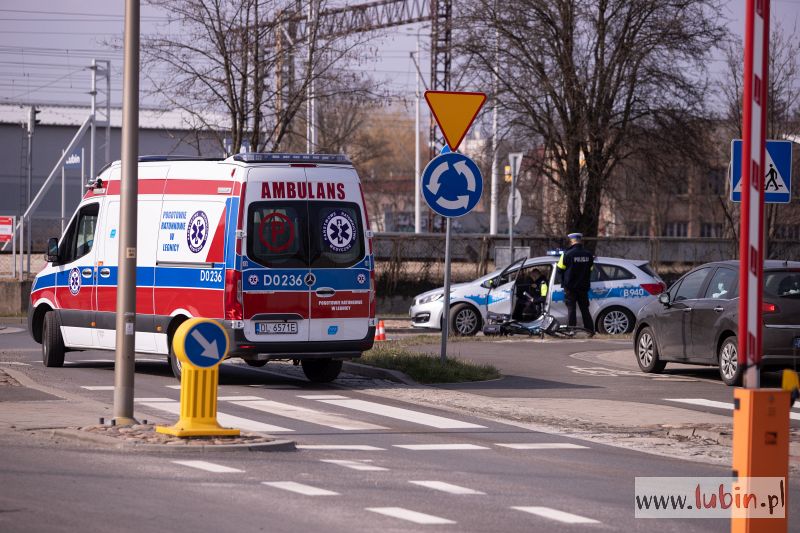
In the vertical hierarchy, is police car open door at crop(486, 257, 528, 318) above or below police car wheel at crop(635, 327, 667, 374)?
above

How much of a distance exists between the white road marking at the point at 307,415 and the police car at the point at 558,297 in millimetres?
11388

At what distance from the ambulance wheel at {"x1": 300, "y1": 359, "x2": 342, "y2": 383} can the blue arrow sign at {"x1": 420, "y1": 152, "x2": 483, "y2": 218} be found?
234 cm

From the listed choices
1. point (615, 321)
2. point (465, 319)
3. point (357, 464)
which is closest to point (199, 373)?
point (357, 464)

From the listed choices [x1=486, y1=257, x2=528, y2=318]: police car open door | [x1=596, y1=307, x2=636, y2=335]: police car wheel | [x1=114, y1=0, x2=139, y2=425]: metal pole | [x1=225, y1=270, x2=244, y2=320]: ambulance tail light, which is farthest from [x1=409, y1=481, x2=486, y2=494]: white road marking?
[x1=596, y1=307, x2=636, y2=335]: police car wheel

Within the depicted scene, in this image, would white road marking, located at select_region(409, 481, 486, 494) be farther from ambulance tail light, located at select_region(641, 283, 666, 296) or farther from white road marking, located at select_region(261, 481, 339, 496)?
ambulance tail light, located at select_region(641, 283, 666, 296)

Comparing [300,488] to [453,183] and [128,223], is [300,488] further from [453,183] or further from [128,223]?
[453,183]

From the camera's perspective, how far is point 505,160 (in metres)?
37.7

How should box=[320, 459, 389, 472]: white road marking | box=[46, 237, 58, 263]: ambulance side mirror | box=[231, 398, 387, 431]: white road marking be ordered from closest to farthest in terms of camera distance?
box=[320, 459, 389, 472]: white road marking < box=[231, 398, 387, 431]: white road marking < box=[46, 237, 58, 263]: ambulance side mirror

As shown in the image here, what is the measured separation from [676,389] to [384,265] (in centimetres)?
1781

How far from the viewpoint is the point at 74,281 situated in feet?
57.6

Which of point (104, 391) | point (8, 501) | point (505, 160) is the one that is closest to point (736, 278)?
point (104, 391)

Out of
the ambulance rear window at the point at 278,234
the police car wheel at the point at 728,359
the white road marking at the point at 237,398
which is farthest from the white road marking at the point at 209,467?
the police car wheel at the point at 728,359
